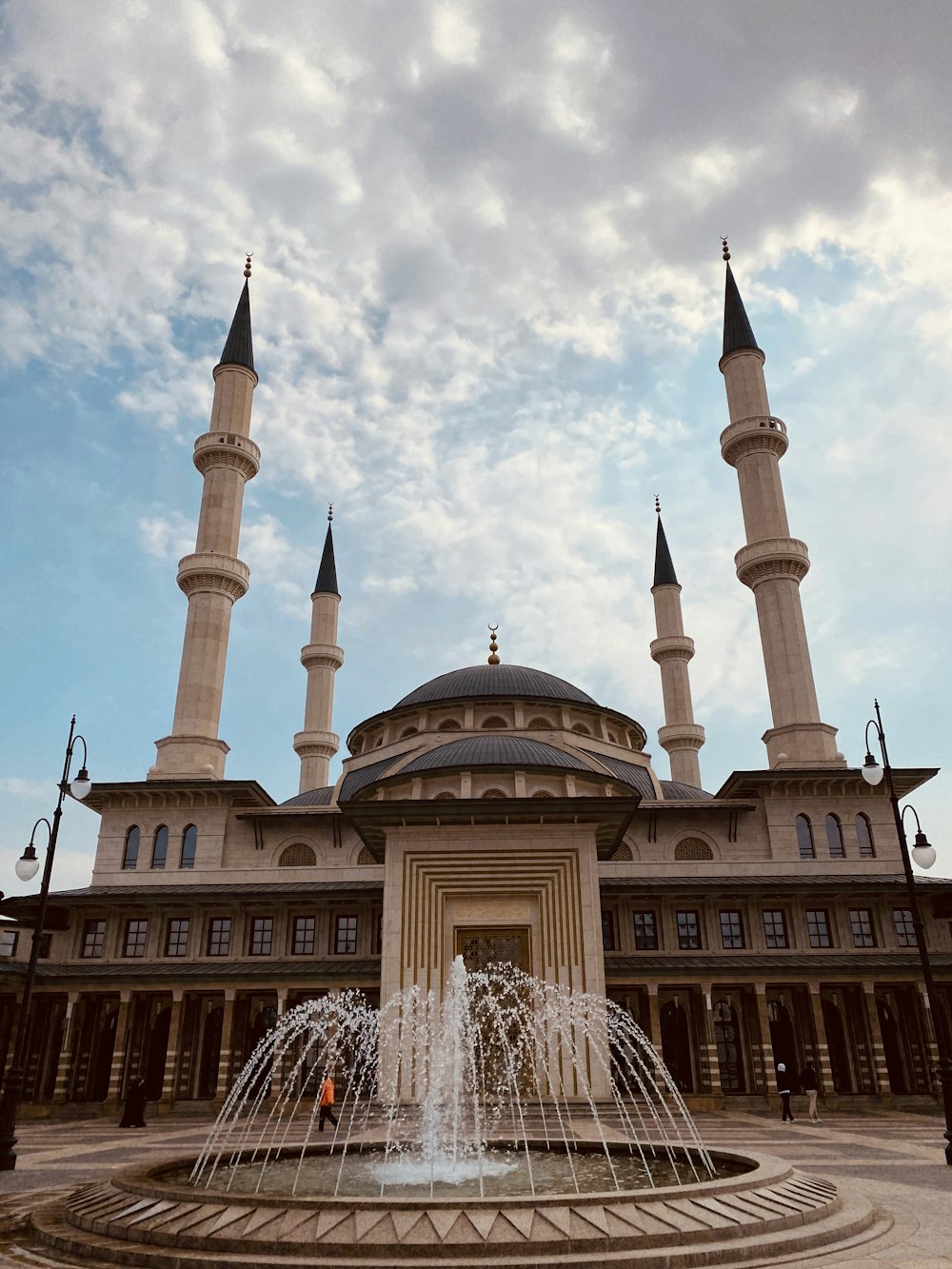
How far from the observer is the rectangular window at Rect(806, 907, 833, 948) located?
1116 inches

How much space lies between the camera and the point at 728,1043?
2955 cm

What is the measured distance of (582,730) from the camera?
35906mm

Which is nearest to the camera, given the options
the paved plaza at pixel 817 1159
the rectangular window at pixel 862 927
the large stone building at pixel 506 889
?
the paved plaza at pixel 817 1159

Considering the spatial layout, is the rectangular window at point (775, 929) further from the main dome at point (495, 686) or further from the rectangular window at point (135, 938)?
the rectangular window at point (135, 938)

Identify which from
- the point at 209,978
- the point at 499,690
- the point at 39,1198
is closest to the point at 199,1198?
the point at 39,1198

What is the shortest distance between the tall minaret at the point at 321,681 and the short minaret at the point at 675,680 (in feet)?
54.9

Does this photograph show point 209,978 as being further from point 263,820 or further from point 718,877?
point 718,877

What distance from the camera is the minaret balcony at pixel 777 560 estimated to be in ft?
112

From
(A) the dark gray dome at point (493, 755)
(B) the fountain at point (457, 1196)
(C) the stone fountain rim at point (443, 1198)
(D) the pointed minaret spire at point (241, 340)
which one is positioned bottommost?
(B) the fountain at point (457, 1196)

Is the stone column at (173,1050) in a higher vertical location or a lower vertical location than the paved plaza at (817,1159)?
higher

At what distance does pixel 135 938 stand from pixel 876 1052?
2212 centimetres

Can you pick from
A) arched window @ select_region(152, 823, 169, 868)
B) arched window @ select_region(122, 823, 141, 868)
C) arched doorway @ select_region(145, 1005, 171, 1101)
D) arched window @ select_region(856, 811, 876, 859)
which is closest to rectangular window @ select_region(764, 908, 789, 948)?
arched window @ select_region(856, 811, 876, 859)

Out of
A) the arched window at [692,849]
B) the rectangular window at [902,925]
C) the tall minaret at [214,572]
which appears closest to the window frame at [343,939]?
the tall minaret at [214,572]

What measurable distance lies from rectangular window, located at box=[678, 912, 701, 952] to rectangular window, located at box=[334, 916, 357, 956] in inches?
404
